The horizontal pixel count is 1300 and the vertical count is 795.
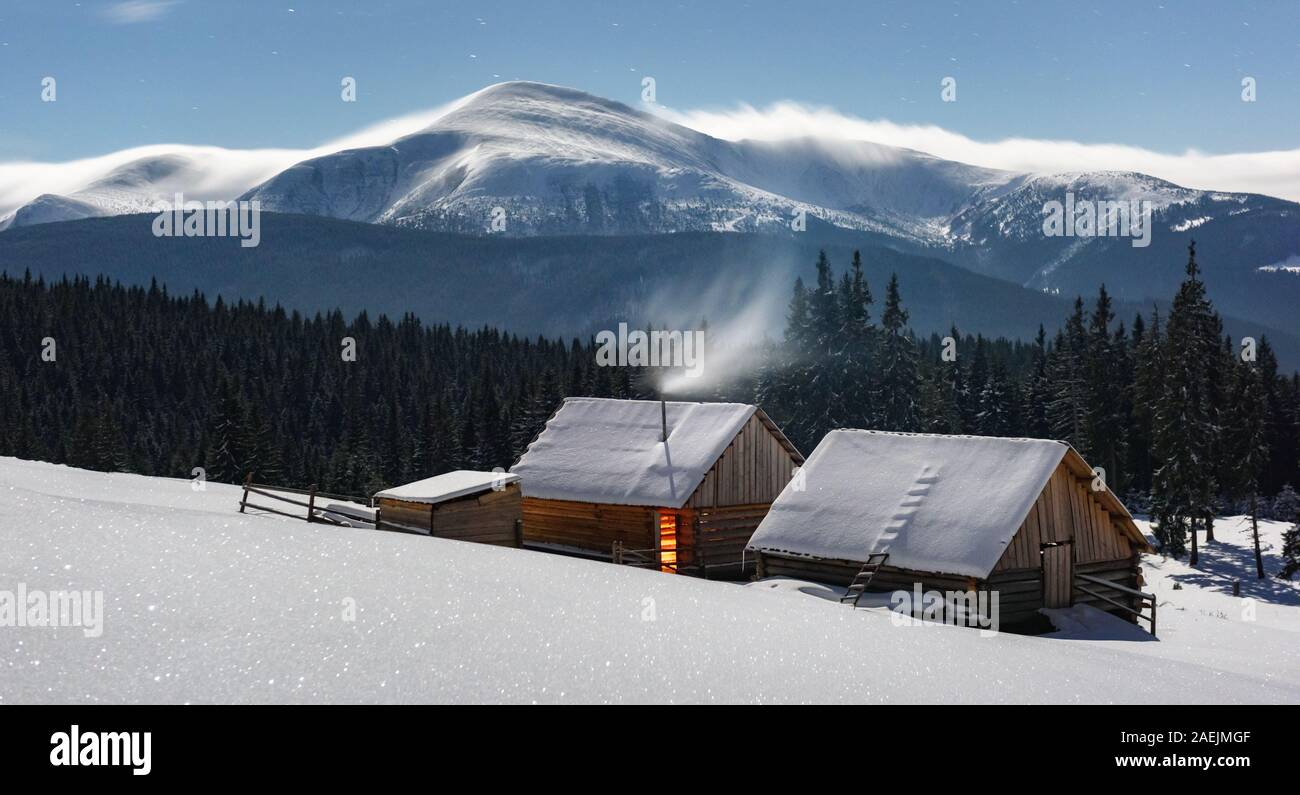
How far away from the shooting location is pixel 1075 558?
25578mm

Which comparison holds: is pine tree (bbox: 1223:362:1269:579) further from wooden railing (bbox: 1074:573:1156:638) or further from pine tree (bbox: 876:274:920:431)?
wooden railing (bbox: 1074:573:1156:638)

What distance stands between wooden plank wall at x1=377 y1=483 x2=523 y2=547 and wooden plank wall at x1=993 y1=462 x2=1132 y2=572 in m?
14.3

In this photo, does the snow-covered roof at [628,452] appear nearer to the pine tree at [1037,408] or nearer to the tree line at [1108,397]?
the tree line at [1108,397]

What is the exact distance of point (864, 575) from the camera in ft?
80.9

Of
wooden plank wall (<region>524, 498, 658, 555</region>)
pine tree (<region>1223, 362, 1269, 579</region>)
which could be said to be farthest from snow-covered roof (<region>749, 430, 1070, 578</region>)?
pine tree (<region>1223, 362, 1269, 579</region>)

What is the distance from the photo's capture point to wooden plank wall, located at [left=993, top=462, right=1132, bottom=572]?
2436cm

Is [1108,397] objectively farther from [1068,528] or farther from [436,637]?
[436,637]

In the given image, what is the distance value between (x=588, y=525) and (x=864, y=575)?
11.3 metres

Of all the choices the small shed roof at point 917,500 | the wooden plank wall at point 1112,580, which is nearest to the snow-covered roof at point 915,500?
the small shed roof at point 917,500

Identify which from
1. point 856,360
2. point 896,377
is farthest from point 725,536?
point 856,360
